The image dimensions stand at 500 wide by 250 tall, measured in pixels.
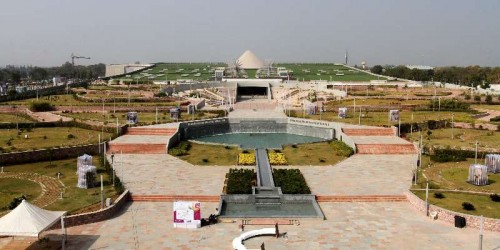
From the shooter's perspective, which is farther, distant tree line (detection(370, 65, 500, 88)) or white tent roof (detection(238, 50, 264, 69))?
white tent roof (detection(238, 50, 264, 69))

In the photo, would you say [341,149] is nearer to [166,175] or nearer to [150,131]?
[166,175]

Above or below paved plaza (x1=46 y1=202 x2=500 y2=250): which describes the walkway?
above

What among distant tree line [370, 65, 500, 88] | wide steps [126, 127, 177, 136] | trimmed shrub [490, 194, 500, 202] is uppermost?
distant tree line [370, 65, 500, 88]

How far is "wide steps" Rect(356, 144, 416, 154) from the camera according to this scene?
32.7m

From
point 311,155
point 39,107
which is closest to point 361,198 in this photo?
point 311,155

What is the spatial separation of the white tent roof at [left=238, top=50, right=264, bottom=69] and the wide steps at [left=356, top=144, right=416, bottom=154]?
95479mm

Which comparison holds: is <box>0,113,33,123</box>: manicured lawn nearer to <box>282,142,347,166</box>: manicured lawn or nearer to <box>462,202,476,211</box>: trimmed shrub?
<box>282,142,347,166</box>: manicured lawn

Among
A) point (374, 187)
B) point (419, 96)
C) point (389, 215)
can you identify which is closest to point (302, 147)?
point (374, 187)

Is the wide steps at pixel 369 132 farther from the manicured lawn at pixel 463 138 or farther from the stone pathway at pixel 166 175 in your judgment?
the stone pathway at pixel 166 175

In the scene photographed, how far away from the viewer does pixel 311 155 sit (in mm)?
31844

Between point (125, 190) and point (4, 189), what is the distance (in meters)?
6.04

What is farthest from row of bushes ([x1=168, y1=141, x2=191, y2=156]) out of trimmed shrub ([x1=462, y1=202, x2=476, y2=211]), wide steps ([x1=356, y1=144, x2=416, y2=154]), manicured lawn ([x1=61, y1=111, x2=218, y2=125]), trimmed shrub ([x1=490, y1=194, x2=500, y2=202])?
trimmed shrub ([x1=490, y1=194, x2=500, y2=202])

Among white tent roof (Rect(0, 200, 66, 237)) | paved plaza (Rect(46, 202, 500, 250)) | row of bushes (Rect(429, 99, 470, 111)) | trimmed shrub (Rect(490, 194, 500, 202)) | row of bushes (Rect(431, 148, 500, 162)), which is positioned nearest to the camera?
white tent roof (Rect(0, 200, 66, 237))

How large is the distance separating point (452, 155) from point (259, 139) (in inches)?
600
